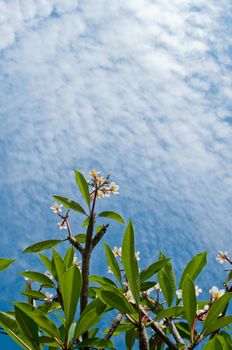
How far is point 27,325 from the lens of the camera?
168 cm

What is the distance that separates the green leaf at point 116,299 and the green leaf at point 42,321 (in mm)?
216

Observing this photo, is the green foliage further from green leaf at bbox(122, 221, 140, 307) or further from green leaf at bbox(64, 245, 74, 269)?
green leaf at bbox(64, 245, 74, 269)

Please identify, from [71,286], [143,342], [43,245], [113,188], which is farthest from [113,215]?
[143,342]

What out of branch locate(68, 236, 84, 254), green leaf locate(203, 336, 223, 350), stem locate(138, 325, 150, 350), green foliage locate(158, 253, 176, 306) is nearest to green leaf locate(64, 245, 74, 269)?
branch locate(68, 236, 84, 254)

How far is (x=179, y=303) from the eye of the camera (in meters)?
2.23

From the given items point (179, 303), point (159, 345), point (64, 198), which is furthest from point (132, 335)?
point (64, 198)

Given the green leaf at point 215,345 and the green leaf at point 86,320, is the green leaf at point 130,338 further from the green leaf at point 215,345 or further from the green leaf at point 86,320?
the green leaf at point 215,345

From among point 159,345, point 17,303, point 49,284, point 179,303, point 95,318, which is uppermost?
point 17,303

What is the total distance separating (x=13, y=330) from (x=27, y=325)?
0.21ft

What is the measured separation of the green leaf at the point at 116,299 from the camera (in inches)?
67.8

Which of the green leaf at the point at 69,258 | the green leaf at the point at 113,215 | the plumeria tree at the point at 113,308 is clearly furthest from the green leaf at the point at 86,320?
the green leaf at the point at 113,215

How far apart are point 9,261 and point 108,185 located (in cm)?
69

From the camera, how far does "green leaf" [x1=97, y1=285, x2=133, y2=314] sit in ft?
5.65

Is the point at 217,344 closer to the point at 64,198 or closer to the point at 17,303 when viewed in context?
the point at 17,303
